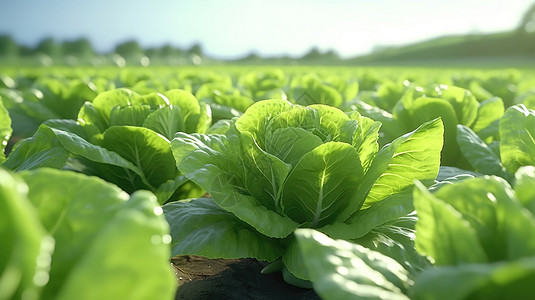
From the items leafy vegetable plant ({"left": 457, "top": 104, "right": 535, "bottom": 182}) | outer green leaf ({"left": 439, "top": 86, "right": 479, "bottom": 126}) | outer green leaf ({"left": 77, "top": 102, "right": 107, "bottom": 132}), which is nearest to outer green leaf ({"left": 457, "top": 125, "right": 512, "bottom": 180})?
leafy vegetable plant ({"left": 457, "top": 104, "right": 535, "bottom": 182})

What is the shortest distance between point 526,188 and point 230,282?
1.44 m

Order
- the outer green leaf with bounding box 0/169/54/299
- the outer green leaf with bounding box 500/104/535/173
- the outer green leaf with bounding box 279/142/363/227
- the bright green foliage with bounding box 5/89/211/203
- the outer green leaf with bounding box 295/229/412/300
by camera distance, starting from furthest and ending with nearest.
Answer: the bright green foliage with bounding box 5/89/211/203 → the outer green leaf with bounding box 500/104/535/173 → the outer green leaf with bounding box 279/142/363/227 → the outer green leaf with bounding box 295/229/412/300 → the outer green leaf with bounding box 0/169/54/299

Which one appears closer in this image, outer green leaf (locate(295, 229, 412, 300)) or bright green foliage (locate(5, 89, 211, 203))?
outer green leaf (locate(295, 229, 412, 300))

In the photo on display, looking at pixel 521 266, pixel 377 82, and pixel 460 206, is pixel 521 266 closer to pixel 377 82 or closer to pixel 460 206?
pixel 460 206

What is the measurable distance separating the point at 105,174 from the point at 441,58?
5237cm

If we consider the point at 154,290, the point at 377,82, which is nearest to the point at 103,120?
the point at 154,290

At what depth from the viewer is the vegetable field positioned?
789 millimetres

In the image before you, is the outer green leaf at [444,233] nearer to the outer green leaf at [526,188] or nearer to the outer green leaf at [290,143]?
the outer green leaf at [526,188]

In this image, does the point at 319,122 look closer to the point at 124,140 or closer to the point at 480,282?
the point at 124,140

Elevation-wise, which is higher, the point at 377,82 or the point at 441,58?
the point at 377,82

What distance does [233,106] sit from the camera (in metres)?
3.98

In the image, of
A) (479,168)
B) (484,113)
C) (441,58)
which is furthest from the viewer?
(441,58)

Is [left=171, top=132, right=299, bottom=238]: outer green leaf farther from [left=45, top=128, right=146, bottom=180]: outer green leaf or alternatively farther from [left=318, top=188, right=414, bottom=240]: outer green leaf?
[left=45, top=128, right=146, bottom=180]: outer green leaf

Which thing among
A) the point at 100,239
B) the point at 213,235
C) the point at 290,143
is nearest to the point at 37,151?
the point at 213,235
